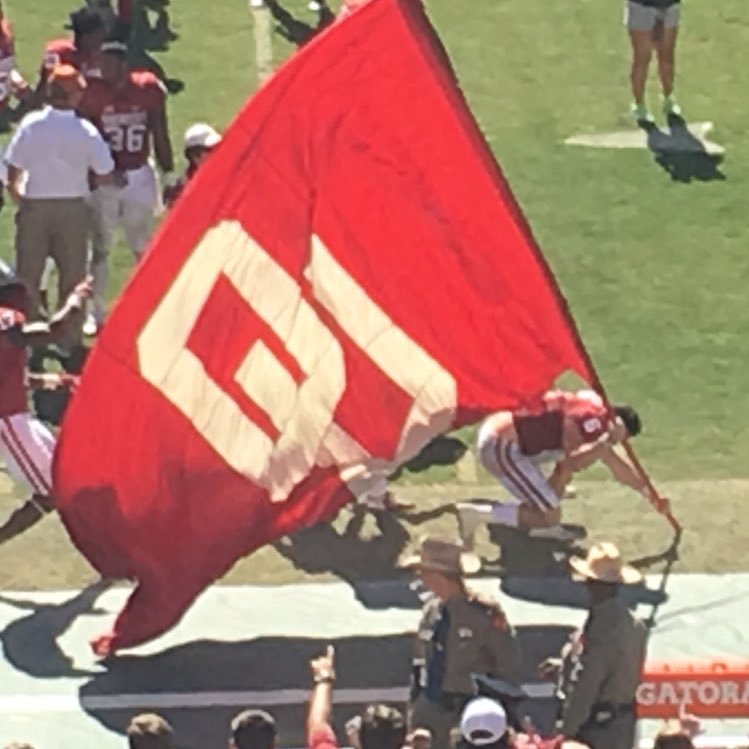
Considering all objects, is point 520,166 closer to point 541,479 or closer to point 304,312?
point 541,479

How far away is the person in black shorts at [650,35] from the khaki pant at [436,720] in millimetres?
8982

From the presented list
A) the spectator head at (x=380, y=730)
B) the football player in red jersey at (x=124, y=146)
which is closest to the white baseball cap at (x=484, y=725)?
the spectator head at (x=380, y=730)

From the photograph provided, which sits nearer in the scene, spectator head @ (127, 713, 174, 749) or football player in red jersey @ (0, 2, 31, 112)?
spectator head @ (127, 713, 174, 749)

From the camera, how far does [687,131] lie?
1842 centimetres

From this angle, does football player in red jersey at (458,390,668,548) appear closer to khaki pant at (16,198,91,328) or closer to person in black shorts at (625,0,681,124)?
khaki pant at (16,198,91,328)

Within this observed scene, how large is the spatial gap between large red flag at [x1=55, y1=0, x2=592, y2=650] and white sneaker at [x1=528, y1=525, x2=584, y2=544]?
57.9 inches

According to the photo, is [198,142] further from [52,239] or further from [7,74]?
[7,74]

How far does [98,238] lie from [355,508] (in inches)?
111

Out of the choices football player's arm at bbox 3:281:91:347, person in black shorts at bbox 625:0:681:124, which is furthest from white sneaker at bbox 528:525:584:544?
person in black shorts at bbox 625:0:681:124

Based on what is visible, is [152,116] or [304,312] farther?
[152,116]

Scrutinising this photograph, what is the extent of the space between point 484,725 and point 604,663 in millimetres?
1265

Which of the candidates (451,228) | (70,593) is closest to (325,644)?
(70,593)

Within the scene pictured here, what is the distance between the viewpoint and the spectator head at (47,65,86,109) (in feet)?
46.3

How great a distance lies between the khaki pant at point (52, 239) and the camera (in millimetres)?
14586
